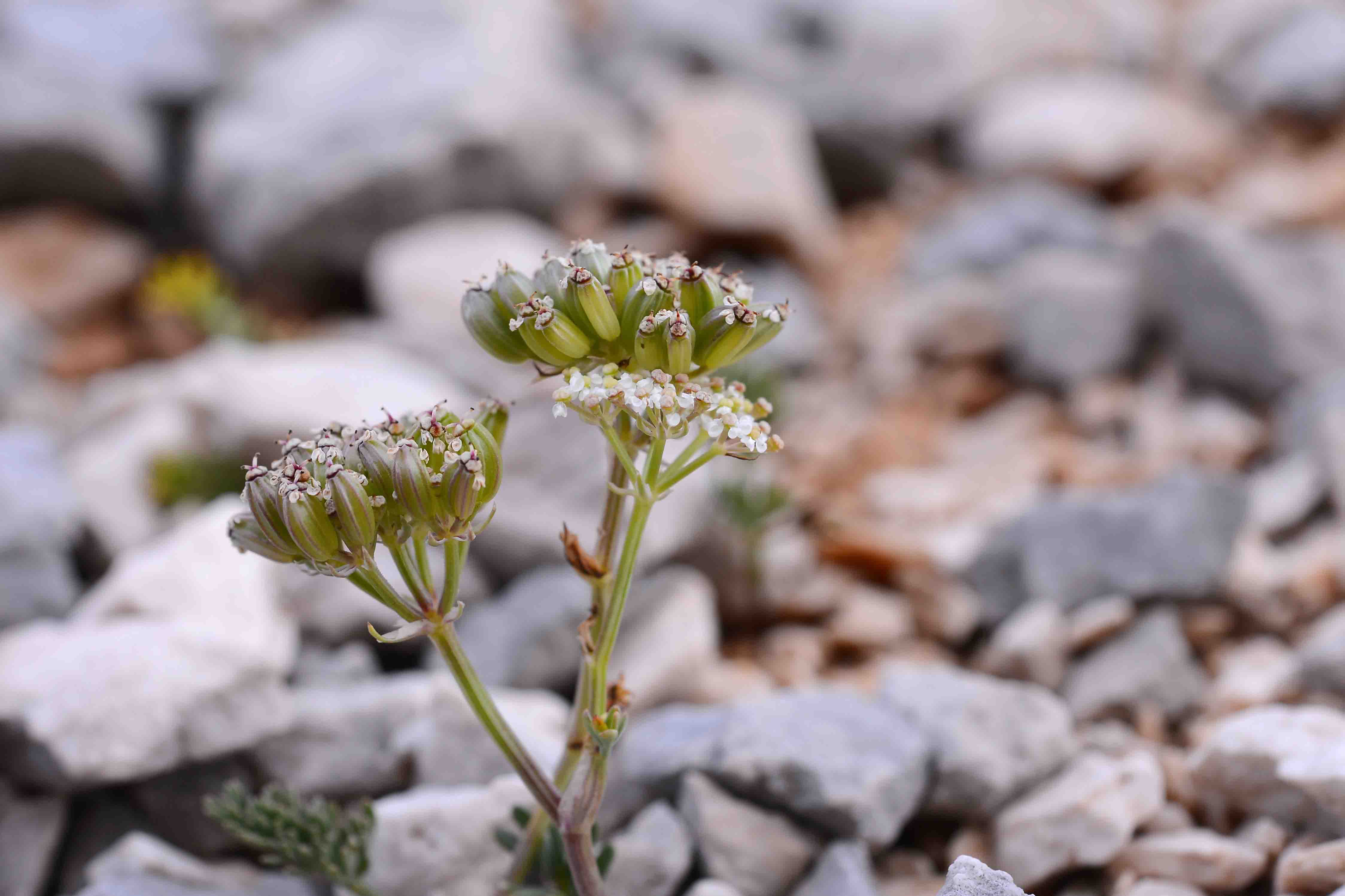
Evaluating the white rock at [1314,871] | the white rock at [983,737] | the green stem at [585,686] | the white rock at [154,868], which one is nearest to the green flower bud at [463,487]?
the green stem at [585,686]

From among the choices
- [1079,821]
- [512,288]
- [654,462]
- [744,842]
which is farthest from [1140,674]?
[512,288]

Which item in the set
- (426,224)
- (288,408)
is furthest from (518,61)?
(288,408)

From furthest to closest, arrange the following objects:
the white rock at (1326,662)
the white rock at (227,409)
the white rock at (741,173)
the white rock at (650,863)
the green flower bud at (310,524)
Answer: the white rock at (741,173) < the white rock at (227,409) < the white rock at (1326,662) < the white rock at (650,863) < the green flower bud at (310,524)

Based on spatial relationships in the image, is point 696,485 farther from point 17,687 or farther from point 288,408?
point 17,687

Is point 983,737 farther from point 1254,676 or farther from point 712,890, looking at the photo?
point 1254,676

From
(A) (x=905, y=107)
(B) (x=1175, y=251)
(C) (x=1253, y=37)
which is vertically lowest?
(B) (x=1175, y=251)

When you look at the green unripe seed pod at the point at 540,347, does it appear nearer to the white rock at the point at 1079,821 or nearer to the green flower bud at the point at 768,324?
the green flower bud at the point at 768,324
